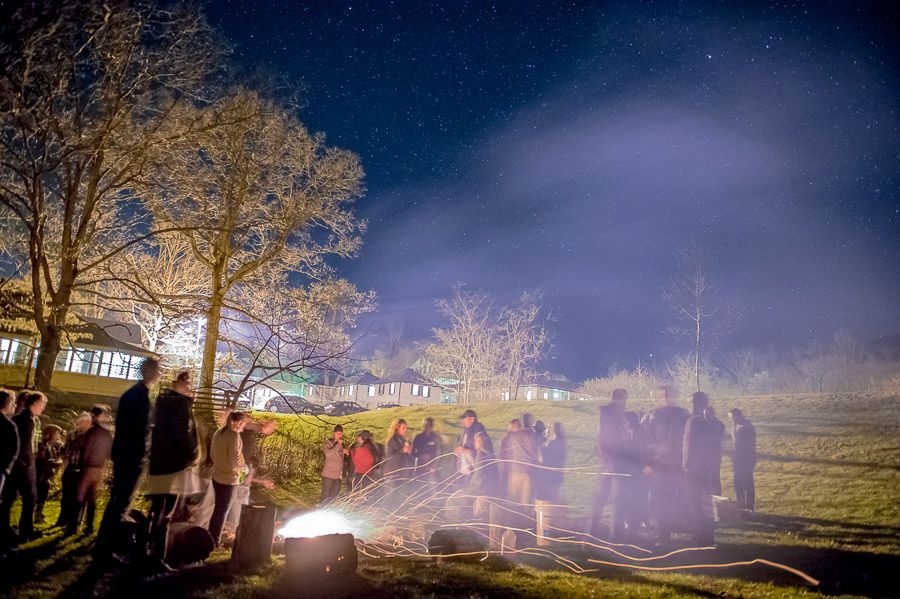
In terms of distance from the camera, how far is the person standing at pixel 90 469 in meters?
6.83

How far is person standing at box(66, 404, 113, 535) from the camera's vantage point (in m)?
6.83

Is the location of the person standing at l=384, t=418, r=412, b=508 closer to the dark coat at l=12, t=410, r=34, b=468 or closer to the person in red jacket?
the person in red jacket

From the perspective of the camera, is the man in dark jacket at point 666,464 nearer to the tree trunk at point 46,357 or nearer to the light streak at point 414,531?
the light streak at point 414,531

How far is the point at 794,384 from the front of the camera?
5722 centimetres

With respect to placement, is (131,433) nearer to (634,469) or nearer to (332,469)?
(332,469)

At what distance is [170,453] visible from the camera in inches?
225

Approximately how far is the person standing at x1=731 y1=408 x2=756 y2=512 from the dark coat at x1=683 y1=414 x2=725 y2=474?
7.17 ft

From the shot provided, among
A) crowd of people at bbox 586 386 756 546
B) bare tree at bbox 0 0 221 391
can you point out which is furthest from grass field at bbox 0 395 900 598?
bare tree at bbox 0 0 221 391

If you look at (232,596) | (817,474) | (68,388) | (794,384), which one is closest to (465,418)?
(232,596)

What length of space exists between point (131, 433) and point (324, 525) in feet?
9.78

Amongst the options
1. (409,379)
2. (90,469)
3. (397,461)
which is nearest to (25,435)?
(90,469)

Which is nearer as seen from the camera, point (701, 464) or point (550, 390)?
point (701, 464)

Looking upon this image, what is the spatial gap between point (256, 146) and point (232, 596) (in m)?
13.8

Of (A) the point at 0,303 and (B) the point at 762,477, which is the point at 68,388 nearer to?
(A) the point at 0,303
